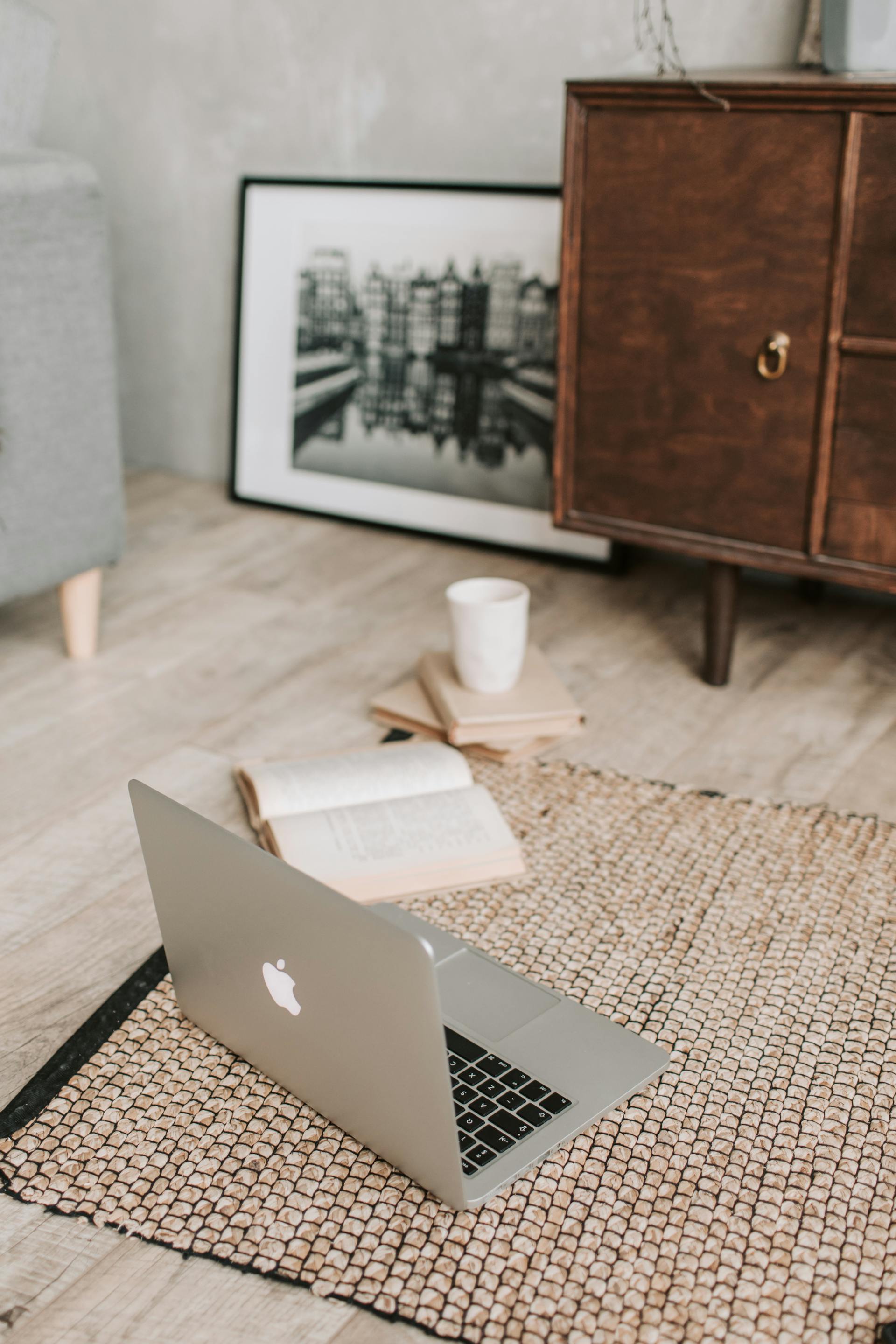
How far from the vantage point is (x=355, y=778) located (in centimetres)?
134

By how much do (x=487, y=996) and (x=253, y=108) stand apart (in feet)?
6.18

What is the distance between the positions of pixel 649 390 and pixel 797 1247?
1037mm

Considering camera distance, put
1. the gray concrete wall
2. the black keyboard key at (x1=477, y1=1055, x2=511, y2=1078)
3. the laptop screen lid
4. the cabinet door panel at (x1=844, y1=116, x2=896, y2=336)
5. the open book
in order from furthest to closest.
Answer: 1. the gray concrete wall
2. the cabinet door panel at (x1=844, y1=116, x2=896, y2=336)
3. the open book
4. the black keyboard key at (x1=477, y1=1055, x2=511, y2=1078)
5. the laptop screen lid

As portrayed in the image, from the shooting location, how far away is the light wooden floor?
83 cm

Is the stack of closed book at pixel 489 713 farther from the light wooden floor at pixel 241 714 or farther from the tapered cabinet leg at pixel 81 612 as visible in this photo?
the tapered cabinet leg at pixel 81 612

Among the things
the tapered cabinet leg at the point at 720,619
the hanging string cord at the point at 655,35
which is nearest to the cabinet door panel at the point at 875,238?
the tapered cabinet leg at the point at 720,619

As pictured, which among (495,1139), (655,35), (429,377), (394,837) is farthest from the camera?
(429,377)

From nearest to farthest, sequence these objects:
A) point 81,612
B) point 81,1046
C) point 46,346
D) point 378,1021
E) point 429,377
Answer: point 378,1021 → point 81,1046 → point 46,346 → point 81,612 → point 429,377

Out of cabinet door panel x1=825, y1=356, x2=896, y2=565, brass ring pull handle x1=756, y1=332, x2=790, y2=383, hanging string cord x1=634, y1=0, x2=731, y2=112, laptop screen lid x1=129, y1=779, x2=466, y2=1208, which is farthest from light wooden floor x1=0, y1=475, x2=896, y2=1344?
hanging string cord x1=634, y1=0, x2=731, y2=112

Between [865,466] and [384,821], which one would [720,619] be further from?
[384,821]

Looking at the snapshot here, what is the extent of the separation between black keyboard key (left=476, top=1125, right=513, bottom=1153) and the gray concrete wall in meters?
1.58

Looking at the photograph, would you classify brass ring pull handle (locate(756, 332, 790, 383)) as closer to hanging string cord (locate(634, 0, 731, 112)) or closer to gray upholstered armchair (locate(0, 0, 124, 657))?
hanging string cord (locate(634, 0, 731, 112))

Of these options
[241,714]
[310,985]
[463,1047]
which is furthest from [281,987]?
[241,714]

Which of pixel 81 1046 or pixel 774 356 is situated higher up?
pixel 774 356
